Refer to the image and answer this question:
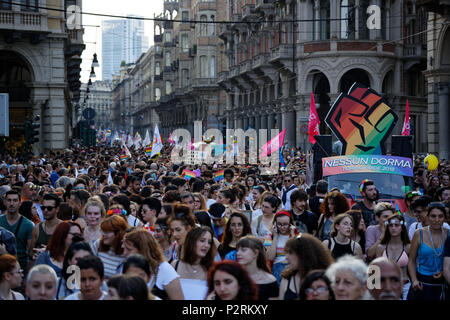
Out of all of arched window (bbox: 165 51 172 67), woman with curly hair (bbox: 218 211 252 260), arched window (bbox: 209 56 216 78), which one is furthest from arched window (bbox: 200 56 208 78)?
woman with curly hair (bbox: 218 211 252 260)

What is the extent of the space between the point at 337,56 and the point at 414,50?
16.7ft

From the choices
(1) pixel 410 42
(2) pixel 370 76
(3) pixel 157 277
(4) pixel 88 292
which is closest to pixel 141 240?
(3) pixel 157 277

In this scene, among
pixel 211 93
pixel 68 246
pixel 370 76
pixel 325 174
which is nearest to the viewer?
pixel 68 246

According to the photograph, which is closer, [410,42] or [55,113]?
[55,113]

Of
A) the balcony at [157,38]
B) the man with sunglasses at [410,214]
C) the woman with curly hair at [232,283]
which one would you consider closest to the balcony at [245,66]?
the man with sunglasses at [410,214]

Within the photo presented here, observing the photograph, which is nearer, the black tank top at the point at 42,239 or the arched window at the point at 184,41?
the black tank top at the point at 42,239

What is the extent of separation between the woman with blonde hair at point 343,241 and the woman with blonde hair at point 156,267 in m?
2.33

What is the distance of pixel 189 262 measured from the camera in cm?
664

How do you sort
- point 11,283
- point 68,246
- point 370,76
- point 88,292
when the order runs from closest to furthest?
point 88,292 → point 11,283 → point 68,246 → point 370,76

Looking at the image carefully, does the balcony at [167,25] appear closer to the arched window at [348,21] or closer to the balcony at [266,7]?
the balcony at [266,7]

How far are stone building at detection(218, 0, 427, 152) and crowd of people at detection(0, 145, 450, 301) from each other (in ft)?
100

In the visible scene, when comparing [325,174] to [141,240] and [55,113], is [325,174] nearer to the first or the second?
[141,240]

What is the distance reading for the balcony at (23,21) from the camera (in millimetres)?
31531

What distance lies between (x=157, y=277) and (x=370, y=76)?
37.6 metres
